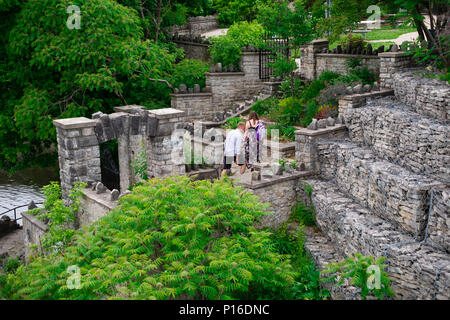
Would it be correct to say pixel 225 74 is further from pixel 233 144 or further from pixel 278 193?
pixel 233 144

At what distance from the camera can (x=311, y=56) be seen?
22719 millimetres

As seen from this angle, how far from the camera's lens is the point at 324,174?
1602cm

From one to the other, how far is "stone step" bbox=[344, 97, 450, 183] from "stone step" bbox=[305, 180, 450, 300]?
5.05ft

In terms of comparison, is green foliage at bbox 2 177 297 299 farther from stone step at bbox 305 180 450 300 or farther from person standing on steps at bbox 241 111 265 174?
person standing on steps at bbox 241 111 265 174

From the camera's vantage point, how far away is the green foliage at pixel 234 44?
80.5ft

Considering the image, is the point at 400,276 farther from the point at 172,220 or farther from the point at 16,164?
the point at 16,164

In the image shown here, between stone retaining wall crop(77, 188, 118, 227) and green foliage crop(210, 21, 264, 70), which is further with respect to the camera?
green foliage crop(210, 21, 264, 70)

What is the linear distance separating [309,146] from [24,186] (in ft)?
57.7

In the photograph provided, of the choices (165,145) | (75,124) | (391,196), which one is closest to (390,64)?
(391,196)

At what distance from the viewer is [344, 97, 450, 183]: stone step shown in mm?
12266

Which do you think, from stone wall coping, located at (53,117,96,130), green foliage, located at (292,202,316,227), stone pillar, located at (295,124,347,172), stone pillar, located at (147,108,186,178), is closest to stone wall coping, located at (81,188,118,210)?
stone wall coping, located at (53,117,96,130)

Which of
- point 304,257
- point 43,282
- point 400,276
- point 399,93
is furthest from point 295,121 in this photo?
point 43,282

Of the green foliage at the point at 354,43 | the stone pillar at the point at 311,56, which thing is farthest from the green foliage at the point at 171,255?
the stone pillar at the point at 311,56
